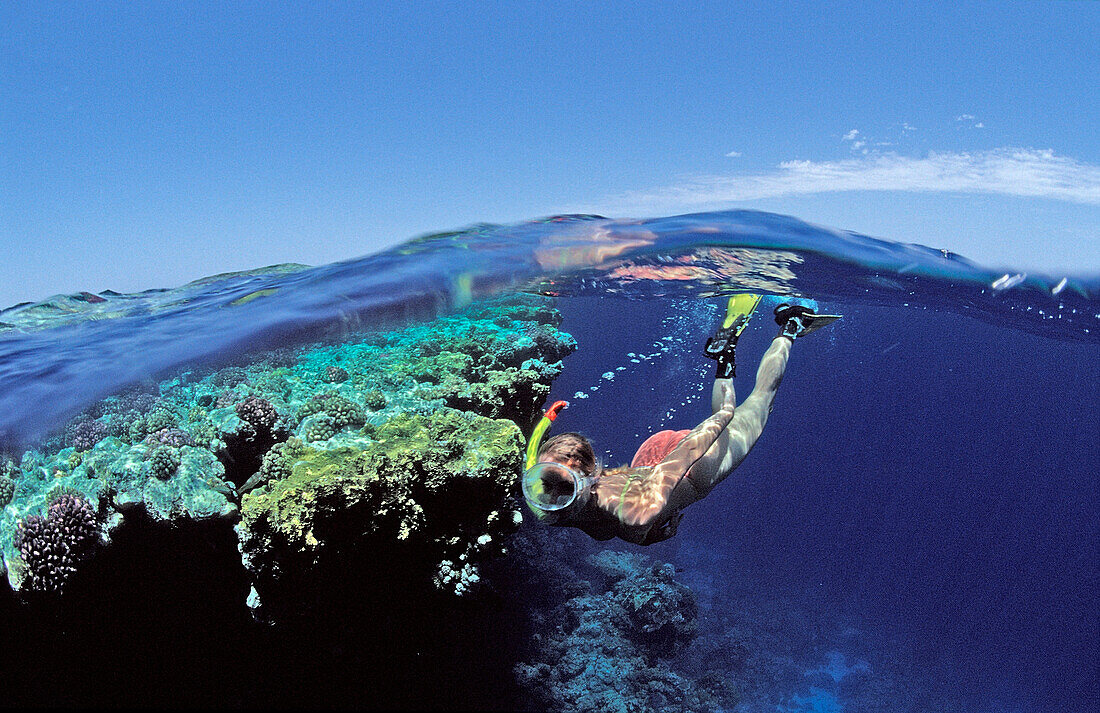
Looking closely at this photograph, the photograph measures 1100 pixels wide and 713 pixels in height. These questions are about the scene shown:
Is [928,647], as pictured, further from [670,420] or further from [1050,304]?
[670,420]

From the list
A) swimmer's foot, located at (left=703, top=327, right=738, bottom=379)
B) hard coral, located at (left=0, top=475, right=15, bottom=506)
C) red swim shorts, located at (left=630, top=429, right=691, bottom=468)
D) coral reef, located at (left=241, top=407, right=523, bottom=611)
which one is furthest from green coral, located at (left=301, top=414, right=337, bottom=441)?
swimmer's foot, located at (left=703, top=327, right=738, bottom=379)

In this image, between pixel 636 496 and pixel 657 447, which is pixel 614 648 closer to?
pixel 657 447

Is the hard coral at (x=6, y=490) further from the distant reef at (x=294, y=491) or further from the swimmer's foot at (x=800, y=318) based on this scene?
the swimmer's foot at (x=800, y=318)

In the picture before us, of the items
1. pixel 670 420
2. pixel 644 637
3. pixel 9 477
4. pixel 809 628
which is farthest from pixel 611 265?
pixel 670 420

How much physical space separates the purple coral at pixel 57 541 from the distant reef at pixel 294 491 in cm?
1

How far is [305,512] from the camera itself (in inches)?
233

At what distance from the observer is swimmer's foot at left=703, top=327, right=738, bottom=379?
5.37m

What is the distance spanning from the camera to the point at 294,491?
19.8ft

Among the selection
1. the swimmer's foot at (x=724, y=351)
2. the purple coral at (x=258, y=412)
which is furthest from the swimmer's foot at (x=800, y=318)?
the purple coral at (x=258, y=412)

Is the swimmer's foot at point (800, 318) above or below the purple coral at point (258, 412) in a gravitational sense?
above

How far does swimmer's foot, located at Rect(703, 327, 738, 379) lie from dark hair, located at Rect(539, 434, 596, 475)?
6.17 feet

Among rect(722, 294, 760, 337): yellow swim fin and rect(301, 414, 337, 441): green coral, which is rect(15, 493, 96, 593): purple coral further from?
rect(722, 294, 760, 337): yellow swim fin

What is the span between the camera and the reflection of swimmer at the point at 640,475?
12.3 feet

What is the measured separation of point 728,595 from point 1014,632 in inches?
803
